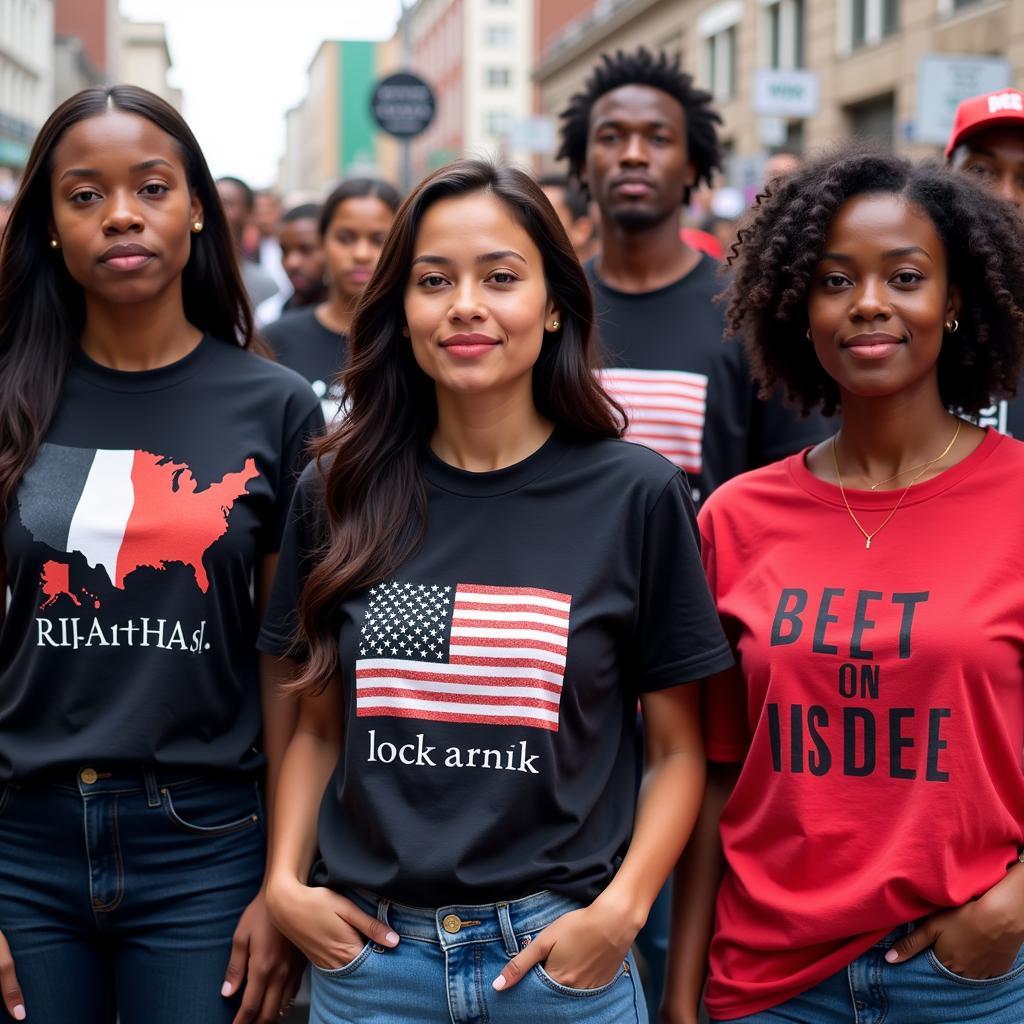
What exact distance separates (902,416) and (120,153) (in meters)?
1.71

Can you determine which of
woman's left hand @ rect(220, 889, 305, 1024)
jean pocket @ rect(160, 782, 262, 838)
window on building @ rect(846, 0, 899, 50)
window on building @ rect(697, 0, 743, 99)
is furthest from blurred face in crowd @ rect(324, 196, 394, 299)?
window on building @ rect(697, 0, 743, 99)

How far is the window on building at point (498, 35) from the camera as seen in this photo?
84.6 meters

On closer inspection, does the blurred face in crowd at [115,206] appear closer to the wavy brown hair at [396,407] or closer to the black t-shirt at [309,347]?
the wavy brown hair at [396,407]

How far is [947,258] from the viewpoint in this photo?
9.02 ft

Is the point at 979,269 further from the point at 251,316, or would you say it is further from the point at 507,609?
the point at 251,316

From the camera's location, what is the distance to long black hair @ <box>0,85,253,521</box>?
2959 mm

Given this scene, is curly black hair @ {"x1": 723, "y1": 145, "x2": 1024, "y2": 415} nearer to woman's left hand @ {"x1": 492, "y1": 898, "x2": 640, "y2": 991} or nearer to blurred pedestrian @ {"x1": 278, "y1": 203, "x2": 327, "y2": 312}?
woman's left hand @ {"x1": 492, "y1": 898, "x2": 640, "y2": 991}

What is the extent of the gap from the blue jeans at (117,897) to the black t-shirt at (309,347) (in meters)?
2.27

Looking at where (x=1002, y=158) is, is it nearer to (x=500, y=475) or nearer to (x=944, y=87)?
(x=500, y=475)

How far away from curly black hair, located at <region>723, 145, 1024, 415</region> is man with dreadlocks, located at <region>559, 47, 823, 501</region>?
16.4 inches

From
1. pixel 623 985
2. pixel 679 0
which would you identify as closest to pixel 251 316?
pixel 623 985

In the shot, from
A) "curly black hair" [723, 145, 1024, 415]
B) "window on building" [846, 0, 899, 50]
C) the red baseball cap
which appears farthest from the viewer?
"window on building" [846, 0, 899, 50]

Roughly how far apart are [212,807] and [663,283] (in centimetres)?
221

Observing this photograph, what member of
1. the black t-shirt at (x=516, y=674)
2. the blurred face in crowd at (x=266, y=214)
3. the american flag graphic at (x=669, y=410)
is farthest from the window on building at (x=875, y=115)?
the black t-shirt at (x=516, y=674)
